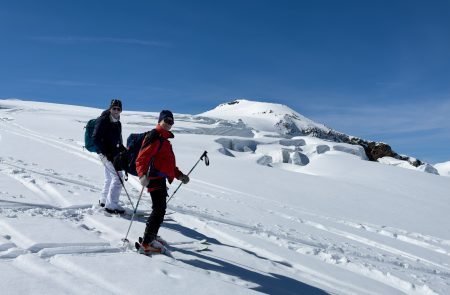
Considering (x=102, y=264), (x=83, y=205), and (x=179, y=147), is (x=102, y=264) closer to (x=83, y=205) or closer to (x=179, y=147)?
(x=83, y=205)

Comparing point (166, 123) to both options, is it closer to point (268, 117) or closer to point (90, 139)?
point (90, 139)

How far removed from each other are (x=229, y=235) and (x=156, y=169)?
2.24 metres

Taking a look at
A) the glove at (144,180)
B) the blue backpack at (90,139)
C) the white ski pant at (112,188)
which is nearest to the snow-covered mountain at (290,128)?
the white ski pant at (112,188)

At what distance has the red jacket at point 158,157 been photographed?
213 inches

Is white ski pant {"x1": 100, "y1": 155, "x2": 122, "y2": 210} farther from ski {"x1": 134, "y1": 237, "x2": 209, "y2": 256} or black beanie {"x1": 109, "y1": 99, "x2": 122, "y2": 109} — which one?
ski {"x1": 134, "y1": 237, "x2": 209, "y2": 256}

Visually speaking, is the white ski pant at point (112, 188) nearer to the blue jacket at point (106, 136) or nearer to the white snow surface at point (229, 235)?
the blue jacket at point (106, 136)

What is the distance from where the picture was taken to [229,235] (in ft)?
23.6

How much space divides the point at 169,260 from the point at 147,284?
1.04 meters

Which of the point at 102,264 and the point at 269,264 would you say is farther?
the point at 269,264

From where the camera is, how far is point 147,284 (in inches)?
166

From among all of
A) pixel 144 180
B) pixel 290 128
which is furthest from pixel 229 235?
pixel 290 128

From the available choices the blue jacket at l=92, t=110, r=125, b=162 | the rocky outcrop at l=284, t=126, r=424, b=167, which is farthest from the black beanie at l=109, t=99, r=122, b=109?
the rocky outcrop at l=284, t=126, r=424, b=167

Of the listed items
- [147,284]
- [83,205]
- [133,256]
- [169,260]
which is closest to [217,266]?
[169,260]

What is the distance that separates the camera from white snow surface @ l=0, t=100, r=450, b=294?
4469mm
